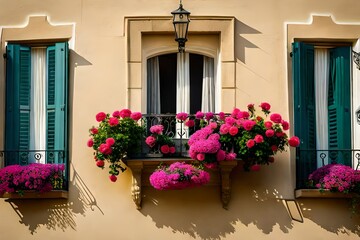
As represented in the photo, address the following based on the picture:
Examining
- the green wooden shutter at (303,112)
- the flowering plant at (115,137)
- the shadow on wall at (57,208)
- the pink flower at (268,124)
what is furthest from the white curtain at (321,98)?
the shadow on wall at (57,208)

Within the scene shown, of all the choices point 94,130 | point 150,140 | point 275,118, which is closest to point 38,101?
point 94,130

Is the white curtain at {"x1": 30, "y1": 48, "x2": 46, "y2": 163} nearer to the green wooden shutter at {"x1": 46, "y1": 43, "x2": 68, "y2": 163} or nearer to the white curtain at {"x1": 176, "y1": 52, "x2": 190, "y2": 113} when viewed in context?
the green wooden shutter at {"x1": 46, "y1": 43, "x2": 68, "y2": 163}

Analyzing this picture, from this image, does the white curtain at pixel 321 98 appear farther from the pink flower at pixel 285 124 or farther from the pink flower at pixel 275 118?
the pink flower at pixel 275 118

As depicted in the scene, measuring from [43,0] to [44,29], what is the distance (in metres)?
0.52

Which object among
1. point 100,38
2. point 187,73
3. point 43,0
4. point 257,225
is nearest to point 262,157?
point 257,225

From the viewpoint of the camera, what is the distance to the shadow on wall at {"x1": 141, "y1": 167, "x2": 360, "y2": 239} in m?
16.0

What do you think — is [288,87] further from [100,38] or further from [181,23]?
[100,38]

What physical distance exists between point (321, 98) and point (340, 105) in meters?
0.36

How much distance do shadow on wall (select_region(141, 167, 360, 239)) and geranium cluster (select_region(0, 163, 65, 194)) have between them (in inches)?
62.7

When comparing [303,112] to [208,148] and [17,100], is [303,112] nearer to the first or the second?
[208,148]

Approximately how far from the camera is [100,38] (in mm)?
16594

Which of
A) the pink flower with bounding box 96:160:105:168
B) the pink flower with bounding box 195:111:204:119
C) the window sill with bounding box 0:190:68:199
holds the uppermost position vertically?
the pink flower with bounding box 195:111:204:119

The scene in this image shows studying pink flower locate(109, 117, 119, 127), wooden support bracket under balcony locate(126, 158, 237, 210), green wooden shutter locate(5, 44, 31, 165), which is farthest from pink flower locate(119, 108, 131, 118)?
green wooden shutter locate(5, 44, 31, 165)

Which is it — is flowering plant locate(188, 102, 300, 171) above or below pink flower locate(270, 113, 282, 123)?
below
